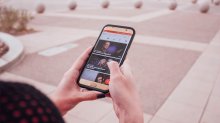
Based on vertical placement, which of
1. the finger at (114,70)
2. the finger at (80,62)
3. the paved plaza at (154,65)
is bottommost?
the paved plaza at (154,65)

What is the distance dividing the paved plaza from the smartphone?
2.26 feet

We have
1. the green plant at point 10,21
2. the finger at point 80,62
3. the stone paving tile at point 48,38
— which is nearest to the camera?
the finger at point 80,62

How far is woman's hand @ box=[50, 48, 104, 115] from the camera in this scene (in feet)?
6.21

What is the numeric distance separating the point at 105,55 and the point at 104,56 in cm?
1

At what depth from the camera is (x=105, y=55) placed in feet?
7.47

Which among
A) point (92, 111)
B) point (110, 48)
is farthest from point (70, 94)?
point (92, 111)

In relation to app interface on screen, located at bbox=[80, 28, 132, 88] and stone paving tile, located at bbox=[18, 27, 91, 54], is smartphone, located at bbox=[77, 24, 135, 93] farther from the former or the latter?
stone paving tile, located at bbox=[18, 27, 91, 54]

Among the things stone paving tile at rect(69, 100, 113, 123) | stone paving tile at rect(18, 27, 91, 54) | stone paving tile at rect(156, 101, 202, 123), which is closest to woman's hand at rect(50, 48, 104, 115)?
stone paving tile at rect(69, 100, 113, 123)

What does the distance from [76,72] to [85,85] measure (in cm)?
11

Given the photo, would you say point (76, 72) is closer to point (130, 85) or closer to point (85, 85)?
point (85, 85)

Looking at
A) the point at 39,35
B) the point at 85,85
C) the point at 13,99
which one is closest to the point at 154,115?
the point at 85,85

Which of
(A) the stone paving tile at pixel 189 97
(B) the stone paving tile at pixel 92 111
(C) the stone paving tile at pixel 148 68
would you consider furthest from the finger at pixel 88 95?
(A) the stone paving tile at pixel 189 97

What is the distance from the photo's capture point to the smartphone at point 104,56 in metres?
2.16

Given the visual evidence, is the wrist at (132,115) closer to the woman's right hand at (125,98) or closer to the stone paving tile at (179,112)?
the woman's right hand at (125,98)
